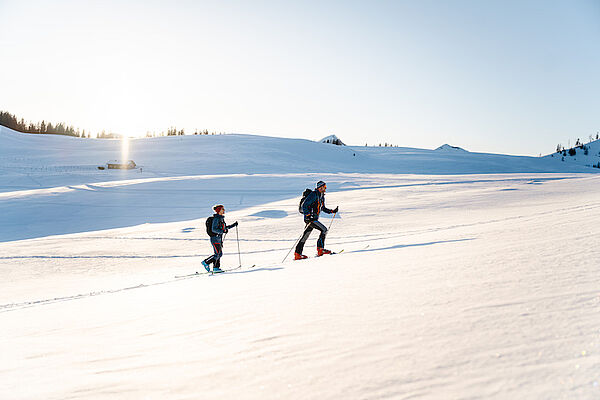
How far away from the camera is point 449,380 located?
2361 mm

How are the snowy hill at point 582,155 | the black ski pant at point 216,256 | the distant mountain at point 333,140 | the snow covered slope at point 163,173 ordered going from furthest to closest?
1. the distant mountain at point 333,140
2. the snowy hill at point 582,155
3. the snow covered slope at point 163,173
4. the black ski pant at point 216,256

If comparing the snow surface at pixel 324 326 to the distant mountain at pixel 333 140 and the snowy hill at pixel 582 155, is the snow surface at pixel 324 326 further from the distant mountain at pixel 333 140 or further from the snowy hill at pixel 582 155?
the snowy hill at pixel 582 155

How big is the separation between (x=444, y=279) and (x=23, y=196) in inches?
1054

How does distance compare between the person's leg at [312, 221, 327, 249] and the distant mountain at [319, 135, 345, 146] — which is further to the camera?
the distant mountain at [319, 135, 345, 146]

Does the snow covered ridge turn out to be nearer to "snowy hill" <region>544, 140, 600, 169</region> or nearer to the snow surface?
"snowy hill" <region>544, 140, 600, 169</region>

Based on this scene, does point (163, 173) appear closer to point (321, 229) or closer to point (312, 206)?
point (312, 206)

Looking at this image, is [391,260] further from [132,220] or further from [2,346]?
[132,220]

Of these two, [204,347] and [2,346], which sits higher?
[204,347]

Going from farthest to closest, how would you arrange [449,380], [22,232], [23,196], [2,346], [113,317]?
[23,196] → [22,232] → [113,317] → [2,346] → [449,380]

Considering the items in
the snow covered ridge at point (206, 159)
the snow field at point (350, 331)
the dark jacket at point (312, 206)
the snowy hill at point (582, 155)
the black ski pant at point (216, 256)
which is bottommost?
the black ski pant at point (216, 256)

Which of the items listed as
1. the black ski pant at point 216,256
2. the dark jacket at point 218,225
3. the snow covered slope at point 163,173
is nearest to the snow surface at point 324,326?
the black ski pant at point 216,256

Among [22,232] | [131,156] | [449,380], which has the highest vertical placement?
[131,156]

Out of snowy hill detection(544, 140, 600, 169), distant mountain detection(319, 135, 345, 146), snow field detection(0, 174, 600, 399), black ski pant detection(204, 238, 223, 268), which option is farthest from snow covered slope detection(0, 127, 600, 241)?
distant mountain detection(319, 135, 345, 146)

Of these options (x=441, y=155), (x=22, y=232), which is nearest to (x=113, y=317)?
(x=22, y=232)
